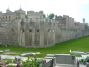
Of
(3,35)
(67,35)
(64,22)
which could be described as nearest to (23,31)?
(3,35)

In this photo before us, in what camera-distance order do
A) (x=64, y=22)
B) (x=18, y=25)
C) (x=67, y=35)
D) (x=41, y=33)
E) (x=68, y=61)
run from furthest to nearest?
1. (x=64, y=22)
2. (x=67, y=35)
3. (x=18, y=25)
4. (x=41, y=33)
5. (x=68, y=61)

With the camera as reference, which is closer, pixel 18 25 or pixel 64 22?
pixel 18 25

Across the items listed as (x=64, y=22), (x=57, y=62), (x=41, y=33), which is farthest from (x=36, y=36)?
(x=64, y=22)

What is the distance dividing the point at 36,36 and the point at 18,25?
5.41m

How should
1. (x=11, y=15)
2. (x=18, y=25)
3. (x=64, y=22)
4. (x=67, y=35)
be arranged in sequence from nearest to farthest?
(x=18, y=25) → (x=67, y=35) → (x=11, y=15) → (x=64, y=22)

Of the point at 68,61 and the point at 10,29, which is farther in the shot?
the point at 10,29

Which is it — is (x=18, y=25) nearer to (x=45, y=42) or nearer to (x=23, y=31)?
(x=23, y=31)

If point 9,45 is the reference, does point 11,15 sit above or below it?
above

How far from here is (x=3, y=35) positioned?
56.7 meters

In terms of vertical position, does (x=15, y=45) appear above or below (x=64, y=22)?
below

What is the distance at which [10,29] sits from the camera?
56281mm

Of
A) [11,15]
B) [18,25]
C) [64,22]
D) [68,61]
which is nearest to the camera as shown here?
[68,61]

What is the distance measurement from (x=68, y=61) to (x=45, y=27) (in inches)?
1324

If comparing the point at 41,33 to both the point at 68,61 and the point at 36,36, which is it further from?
the point at 68,61
